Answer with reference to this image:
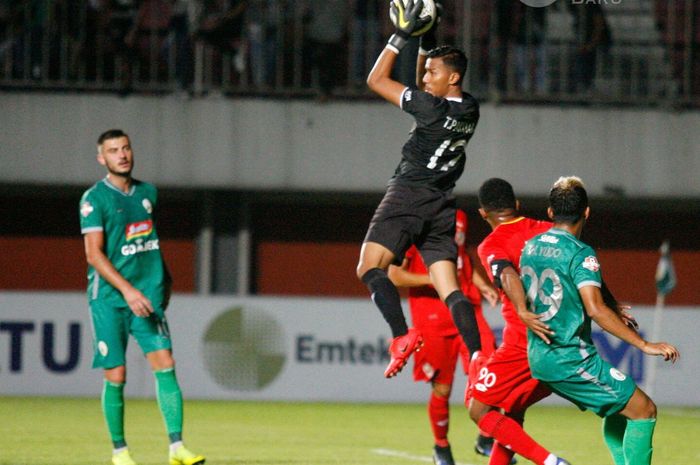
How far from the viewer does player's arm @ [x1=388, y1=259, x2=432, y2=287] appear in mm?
9875

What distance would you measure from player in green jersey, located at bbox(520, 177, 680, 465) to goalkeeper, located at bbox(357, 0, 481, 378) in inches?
51.7

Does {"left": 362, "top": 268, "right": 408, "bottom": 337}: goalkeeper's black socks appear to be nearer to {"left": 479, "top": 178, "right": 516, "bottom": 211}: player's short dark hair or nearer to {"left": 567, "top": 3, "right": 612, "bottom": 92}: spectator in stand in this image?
{"left": 479, "top": 178, "right": 516, "bottom": 211}: player's short dark hair

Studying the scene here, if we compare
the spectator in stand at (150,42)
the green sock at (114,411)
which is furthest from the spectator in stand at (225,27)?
the green sock at (114,411)

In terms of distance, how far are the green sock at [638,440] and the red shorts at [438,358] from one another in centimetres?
287

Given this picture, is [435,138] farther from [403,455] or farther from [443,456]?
[403,455]

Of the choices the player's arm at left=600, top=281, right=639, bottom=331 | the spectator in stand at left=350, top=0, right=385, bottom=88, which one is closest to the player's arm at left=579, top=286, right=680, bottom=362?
the player's arm at left=600, top=281, right=639, bottom=331

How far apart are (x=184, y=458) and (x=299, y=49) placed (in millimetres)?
11802

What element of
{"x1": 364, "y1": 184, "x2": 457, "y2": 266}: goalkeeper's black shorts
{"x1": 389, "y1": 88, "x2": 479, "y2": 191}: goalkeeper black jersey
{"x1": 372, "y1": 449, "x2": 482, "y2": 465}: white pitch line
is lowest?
{"x1": 372, "y1": 449, "x2": 482, "y2": 465}: white pitch line

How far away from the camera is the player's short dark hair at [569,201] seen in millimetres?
6945

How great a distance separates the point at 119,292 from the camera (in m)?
8.95

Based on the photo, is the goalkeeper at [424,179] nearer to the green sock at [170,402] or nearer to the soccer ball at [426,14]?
the soccer ball at [426,14]

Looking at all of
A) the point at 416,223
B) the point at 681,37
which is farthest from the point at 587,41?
the point at 416,223

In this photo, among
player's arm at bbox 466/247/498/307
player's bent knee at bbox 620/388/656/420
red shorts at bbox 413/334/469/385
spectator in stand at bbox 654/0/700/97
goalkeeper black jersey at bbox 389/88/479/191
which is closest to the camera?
player's bent knee at bbox 620/388/656/420

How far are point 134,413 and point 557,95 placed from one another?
26.6 feet
